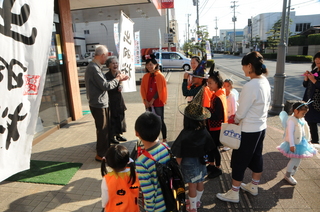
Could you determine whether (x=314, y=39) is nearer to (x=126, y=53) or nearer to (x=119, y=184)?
(x=126, y=53)

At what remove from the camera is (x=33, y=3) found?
1563 mm

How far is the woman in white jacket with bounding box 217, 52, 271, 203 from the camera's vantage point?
2482mm

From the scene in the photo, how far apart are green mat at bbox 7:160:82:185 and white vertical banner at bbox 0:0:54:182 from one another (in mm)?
1838

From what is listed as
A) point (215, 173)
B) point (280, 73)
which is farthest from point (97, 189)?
point (280, 73)

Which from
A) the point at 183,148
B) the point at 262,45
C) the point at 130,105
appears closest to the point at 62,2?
the point at 130,105

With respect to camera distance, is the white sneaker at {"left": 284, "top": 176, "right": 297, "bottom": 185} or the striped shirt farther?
the white sneaker at {"left": 284, "top": 176, "right": 297, "bottom": 185}

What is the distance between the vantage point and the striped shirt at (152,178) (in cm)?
182

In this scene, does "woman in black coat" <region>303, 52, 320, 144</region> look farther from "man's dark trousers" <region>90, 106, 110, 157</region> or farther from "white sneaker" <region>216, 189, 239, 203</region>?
"man's dark trousers" <region>90, 106, 110, 157</region>

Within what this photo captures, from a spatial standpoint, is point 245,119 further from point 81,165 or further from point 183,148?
point 81,165

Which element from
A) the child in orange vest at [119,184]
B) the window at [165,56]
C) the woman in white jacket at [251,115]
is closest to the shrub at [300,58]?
the window at [165,56]

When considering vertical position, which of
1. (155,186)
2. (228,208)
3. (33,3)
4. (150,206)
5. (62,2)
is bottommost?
(228,208)

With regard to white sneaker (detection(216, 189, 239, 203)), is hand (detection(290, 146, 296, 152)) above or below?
above

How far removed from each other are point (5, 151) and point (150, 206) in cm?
116

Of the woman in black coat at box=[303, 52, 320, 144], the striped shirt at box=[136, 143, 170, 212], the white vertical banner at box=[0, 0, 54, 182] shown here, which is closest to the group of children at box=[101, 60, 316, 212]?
the striped shirt at box=[136, 143, 170, 212]
